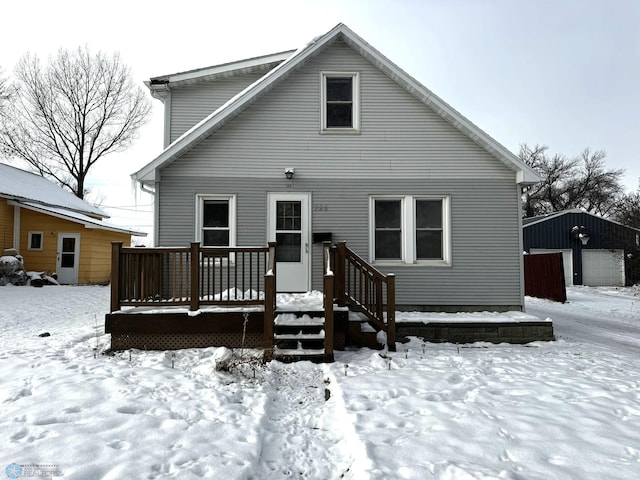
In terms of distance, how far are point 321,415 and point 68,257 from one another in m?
16.5

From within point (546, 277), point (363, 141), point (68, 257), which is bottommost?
point (546, 277)

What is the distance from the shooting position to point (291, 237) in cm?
778

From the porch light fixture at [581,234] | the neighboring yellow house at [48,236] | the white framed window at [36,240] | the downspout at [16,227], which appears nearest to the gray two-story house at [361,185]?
the neighboring yellow house at [48,236]

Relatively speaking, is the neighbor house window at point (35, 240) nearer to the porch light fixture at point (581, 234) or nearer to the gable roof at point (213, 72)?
the gable roof at point (213, 72)

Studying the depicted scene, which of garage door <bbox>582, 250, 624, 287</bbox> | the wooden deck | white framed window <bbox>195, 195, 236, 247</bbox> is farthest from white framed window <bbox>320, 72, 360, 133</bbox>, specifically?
garage door <bbox>582, 250, 624, 287</bbox>

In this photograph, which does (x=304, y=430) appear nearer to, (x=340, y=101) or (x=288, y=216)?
(x=288, y=216)

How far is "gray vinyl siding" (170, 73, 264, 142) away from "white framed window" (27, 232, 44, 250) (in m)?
11.2

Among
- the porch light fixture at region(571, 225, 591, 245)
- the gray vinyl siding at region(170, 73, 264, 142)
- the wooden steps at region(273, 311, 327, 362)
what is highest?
the gray vinyl siding at region(170, 73, 264, 142)

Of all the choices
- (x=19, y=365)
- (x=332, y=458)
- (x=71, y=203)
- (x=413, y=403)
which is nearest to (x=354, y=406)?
(x=413, y=403)

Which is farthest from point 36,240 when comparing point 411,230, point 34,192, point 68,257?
point 411,230

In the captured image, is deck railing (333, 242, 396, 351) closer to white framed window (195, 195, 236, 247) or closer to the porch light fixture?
white framed window (195, 195, 236, 247)

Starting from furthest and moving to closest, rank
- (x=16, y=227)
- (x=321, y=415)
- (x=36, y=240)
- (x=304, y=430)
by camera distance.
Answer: (x=36, y=240) < (x=16, y=227) < (x=321, y=415) < (x=304, y=430)

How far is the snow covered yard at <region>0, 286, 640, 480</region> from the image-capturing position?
2.64 m

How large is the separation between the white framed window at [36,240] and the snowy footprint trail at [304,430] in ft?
51.6
